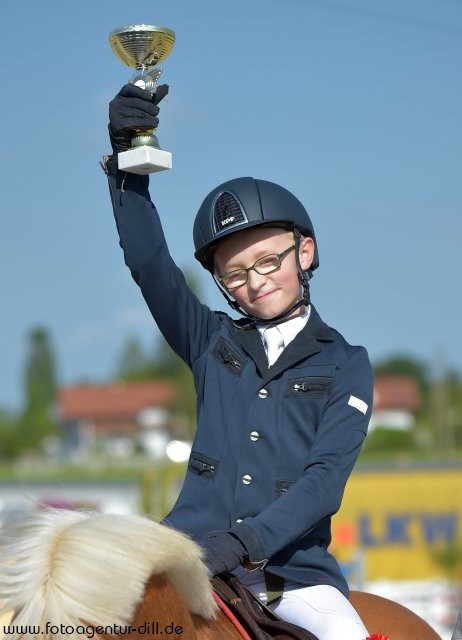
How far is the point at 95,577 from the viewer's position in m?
2.24

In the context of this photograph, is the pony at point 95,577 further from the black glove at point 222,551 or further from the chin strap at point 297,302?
the chin strap at point 297,302

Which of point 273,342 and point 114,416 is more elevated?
point 273,342

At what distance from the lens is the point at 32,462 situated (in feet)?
324

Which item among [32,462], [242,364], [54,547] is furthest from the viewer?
[32,462]

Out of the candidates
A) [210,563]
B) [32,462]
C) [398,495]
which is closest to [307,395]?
[210,563]

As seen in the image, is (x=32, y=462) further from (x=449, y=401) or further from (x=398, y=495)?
(x=398, y=495)

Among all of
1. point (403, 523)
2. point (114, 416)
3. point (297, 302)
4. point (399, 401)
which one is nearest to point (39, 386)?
point (114, 416)

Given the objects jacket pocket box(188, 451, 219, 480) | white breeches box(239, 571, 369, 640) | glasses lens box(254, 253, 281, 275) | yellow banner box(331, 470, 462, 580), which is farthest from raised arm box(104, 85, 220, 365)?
yellow banner box(331, 470, 462, 580)

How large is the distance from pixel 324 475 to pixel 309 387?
0.32 metres

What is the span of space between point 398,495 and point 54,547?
23454 millimetres

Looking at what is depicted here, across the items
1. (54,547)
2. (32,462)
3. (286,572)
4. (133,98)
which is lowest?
(32,462)

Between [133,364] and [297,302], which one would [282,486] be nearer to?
[297,302]

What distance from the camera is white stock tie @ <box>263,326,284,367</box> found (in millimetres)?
3572

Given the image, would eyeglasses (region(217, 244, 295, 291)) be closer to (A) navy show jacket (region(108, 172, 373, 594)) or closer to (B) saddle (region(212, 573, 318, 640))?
(A) navy show jacket (region(108, 172, 373, 594))
